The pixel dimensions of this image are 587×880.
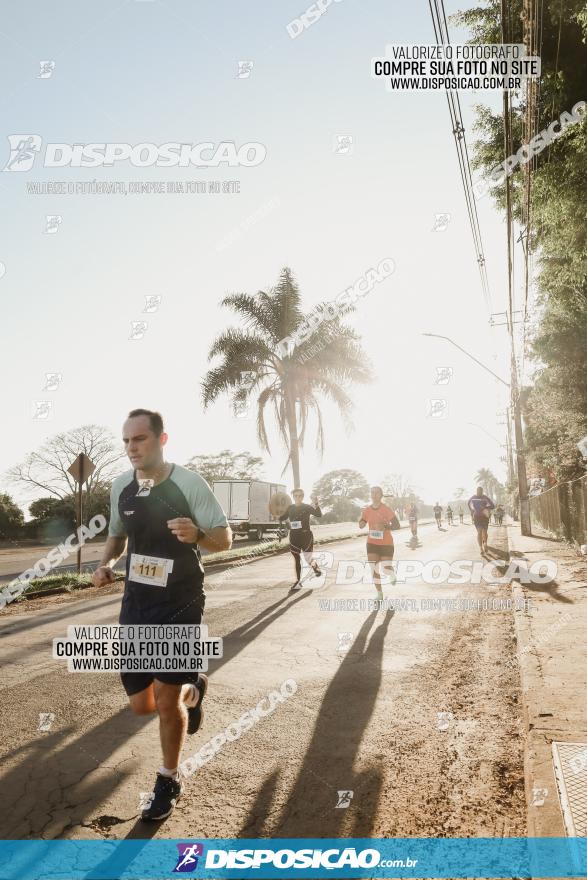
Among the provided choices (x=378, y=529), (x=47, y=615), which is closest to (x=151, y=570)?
(x=378, y=529)

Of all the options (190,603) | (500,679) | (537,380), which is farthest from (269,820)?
(537,380)

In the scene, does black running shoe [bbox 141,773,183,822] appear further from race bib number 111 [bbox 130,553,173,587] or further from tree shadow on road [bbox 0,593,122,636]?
tree shadow on road [bbox 0,593,122,636]

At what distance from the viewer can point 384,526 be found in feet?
31.1

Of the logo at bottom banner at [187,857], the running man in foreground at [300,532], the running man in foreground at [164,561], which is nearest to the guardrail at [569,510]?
the running man in foreground at [300,532]

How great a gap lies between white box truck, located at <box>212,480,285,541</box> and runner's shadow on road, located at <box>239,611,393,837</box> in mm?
26532

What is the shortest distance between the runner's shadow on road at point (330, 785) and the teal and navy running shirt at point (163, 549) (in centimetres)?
110

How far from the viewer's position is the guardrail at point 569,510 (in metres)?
13.6

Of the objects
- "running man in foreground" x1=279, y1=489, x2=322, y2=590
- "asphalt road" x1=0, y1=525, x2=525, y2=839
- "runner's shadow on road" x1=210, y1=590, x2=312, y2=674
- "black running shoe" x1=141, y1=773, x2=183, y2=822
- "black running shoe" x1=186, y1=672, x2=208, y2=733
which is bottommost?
"runner's shadow on road" x1=210, y1=590, x2=312, y2=674

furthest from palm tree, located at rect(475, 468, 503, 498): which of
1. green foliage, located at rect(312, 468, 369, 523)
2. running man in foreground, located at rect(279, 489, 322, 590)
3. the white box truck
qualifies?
running man in foreground, located at rect(279, 489, 322, 590)

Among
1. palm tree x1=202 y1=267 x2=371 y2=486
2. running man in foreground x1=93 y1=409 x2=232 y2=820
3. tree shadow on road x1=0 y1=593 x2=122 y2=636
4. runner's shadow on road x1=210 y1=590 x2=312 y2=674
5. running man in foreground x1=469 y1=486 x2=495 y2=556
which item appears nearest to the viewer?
running man in foreground x1=93 y1=409 x2=232 y2=820

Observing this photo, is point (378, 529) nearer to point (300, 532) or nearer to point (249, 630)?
point (300, 532)

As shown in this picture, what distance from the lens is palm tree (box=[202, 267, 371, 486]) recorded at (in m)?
22.3

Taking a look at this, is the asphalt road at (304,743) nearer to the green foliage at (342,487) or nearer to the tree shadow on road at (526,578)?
the tree shadow on road at (526,578)

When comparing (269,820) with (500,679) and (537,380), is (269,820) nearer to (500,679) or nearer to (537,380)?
→ (500,679)
